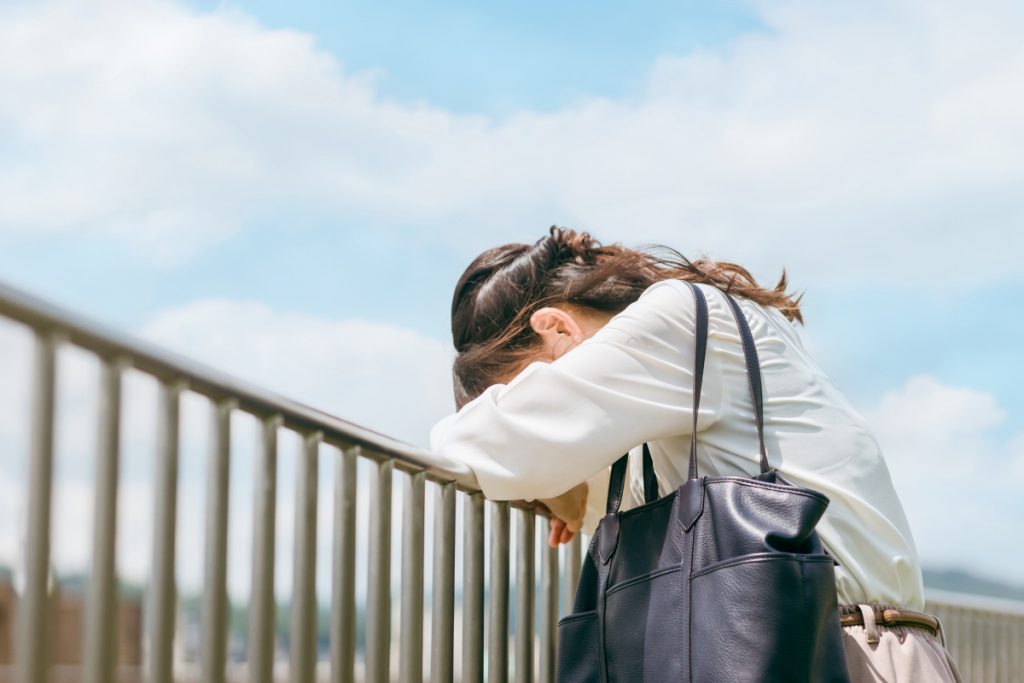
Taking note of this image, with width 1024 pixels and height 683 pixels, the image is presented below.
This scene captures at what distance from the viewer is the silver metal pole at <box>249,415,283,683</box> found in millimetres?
1400

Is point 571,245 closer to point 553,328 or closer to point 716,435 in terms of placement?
point 553,328

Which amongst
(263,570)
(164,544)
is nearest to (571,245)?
(263,570)

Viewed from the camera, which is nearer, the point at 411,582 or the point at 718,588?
the point at 718,588

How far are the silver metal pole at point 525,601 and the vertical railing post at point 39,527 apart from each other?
1.22 m

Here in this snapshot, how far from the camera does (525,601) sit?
2242 millimetres

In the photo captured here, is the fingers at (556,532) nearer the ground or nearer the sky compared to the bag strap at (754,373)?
nearer the ground

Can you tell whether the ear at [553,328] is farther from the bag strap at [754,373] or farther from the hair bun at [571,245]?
the bag strap at [754,373]

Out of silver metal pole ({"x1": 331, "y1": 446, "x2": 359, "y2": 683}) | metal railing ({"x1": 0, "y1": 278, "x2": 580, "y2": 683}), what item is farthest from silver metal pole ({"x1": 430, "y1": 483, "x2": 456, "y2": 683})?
silver metal pole ({"x1": 331, "y1": 446, "x2": 359, "y2": 683})

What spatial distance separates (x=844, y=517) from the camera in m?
1.82

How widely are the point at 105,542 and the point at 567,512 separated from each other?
1.25 m

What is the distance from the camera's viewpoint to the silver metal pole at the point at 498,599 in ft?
6.86

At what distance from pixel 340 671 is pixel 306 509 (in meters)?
0.23

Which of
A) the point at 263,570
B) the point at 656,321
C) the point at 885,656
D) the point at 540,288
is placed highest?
the point at 540,288

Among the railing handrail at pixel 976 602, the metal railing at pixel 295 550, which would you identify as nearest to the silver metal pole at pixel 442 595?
the metal railing at pixel 295 550
